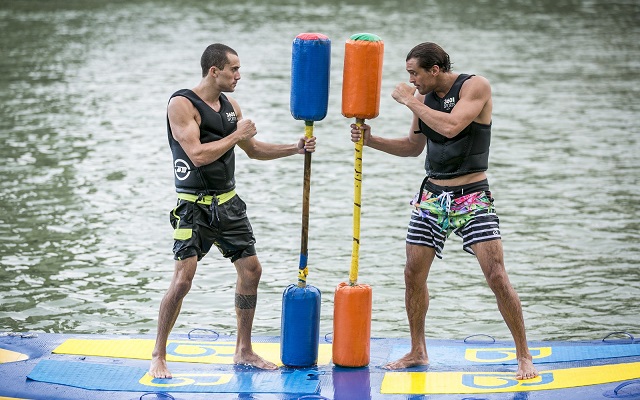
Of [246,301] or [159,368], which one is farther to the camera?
[246,301]

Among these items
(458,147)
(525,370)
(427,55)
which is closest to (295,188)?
(458,147)

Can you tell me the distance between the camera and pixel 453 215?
7875 mm

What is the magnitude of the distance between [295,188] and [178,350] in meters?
6.99

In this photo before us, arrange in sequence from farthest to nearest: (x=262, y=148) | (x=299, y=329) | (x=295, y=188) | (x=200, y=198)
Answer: (x=295, y=188) → (x=262, y=148) → (x=299, y=329) → (x=200, y=198)

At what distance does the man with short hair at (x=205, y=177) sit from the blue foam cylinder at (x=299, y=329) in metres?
0.18

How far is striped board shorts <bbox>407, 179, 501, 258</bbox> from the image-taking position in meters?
7.78

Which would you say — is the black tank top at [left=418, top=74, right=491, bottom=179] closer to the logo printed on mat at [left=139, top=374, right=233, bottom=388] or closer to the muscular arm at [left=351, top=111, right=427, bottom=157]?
the muscular arm at [left=351, top=111, right=427, bottom=157]

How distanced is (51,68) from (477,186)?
60.3ft

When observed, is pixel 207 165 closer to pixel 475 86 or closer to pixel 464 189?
pixel 464 189

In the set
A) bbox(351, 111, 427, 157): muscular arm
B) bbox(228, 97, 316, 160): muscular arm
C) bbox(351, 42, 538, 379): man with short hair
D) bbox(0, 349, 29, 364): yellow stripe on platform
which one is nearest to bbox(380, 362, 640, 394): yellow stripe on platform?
bbox(351, 42, 538, 379): man with short hair

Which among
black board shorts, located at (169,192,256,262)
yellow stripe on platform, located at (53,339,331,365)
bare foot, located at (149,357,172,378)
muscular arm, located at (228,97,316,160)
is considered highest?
muscular arm, located at (228,97,316,160)

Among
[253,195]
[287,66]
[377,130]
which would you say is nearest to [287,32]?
[287,66]

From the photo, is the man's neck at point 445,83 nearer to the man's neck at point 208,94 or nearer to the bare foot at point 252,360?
the man's neck at point 208,94

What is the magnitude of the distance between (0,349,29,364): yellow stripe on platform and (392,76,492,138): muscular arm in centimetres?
321
